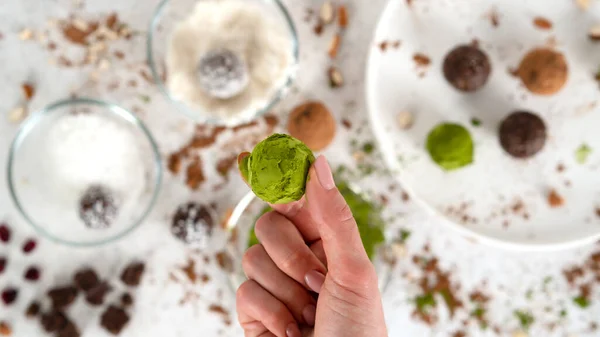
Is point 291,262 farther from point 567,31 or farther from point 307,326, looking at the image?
point 567,31

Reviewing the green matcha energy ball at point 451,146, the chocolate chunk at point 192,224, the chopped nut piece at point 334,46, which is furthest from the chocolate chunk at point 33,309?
the green matcha energy ball at point 451,146

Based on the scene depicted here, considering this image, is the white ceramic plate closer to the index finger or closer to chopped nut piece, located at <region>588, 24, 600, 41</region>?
chopped nut piece, located at <region>588, 24, 600, 41</region>

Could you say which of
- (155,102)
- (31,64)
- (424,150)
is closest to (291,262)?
(424,150)

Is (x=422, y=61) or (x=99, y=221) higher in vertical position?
(x=422, y=61)

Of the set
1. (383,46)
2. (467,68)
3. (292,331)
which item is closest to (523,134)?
(467,68)

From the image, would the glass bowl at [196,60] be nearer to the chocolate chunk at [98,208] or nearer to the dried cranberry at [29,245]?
the chocolate chunk at [98,208]

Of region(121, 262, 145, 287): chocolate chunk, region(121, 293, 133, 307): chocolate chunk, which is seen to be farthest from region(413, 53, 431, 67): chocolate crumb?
region(121, 293, 133, 307): chocolate chunk

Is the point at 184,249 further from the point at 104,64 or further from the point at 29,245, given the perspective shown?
the point at 104,64
